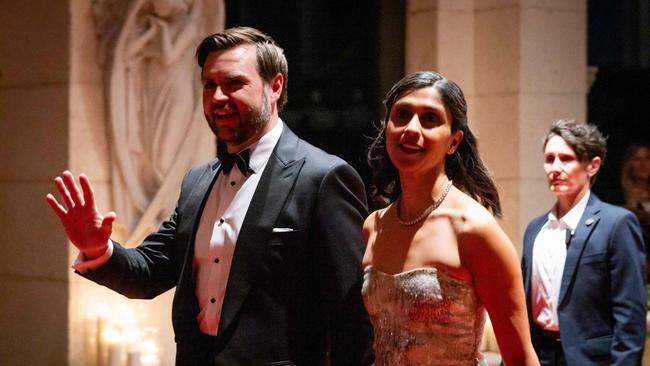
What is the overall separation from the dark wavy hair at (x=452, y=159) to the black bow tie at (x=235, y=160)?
41 cm

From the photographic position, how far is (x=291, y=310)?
316 cm

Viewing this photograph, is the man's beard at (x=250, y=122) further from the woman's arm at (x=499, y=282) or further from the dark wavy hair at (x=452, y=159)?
the woman's arm at (x=499, y=282)

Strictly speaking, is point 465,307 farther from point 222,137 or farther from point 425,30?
point 425,30

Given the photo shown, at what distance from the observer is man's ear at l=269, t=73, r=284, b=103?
10.9 ft

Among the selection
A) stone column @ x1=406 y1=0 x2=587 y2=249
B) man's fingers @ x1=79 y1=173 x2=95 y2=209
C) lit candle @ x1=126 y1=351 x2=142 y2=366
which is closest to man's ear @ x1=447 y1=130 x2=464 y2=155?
man's fingers @ x1=79 y1=173 x2=95 y2=209

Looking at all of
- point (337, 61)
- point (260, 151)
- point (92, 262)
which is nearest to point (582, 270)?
point (260, 151)

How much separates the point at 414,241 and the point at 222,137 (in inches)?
28.4

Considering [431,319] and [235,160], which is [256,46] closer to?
[235,160]

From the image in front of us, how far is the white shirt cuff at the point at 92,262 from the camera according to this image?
3254 millimetres

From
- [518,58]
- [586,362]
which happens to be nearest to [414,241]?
[586,362]

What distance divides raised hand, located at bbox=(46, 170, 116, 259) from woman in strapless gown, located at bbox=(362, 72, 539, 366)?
79 centimetres

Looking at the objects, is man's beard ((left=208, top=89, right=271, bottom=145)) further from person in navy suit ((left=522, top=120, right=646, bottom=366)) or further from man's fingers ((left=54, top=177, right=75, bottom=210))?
person in navy suit ((left=522, top=120, right=646, bottom=366))

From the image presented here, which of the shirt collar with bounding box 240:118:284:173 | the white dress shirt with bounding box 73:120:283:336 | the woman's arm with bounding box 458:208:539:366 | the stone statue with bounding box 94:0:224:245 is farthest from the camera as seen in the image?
the stone statue with bounding box 94:0:224:245

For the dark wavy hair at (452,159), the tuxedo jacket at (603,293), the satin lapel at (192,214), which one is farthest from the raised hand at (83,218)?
the tuxedo jacket at (603,293)
